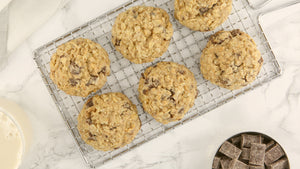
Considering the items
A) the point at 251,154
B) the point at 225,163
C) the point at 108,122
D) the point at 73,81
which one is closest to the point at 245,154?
the point at 251,154

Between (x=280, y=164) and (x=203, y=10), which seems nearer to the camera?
(x=203, y=10)

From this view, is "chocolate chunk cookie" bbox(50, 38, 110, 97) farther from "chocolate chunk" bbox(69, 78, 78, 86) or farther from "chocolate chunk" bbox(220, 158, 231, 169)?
"chocolate chunk" bbox(220, 158, 231, 169)

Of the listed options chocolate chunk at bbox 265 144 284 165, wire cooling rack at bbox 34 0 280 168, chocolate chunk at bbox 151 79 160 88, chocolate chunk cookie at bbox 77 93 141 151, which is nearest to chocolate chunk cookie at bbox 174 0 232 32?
wire cooling rack at bbox 34 0 280 168

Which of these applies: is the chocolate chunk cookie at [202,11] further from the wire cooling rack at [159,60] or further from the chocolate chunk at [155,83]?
the chocolate chunk at [155,83]

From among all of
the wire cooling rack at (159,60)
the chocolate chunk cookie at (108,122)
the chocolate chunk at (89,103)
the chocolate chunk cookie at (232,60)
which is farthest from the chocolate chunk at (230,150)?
the chocolate chunk at (89,103)

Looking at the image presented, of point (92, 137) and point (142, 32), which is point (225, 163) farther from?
point (142, 32)
